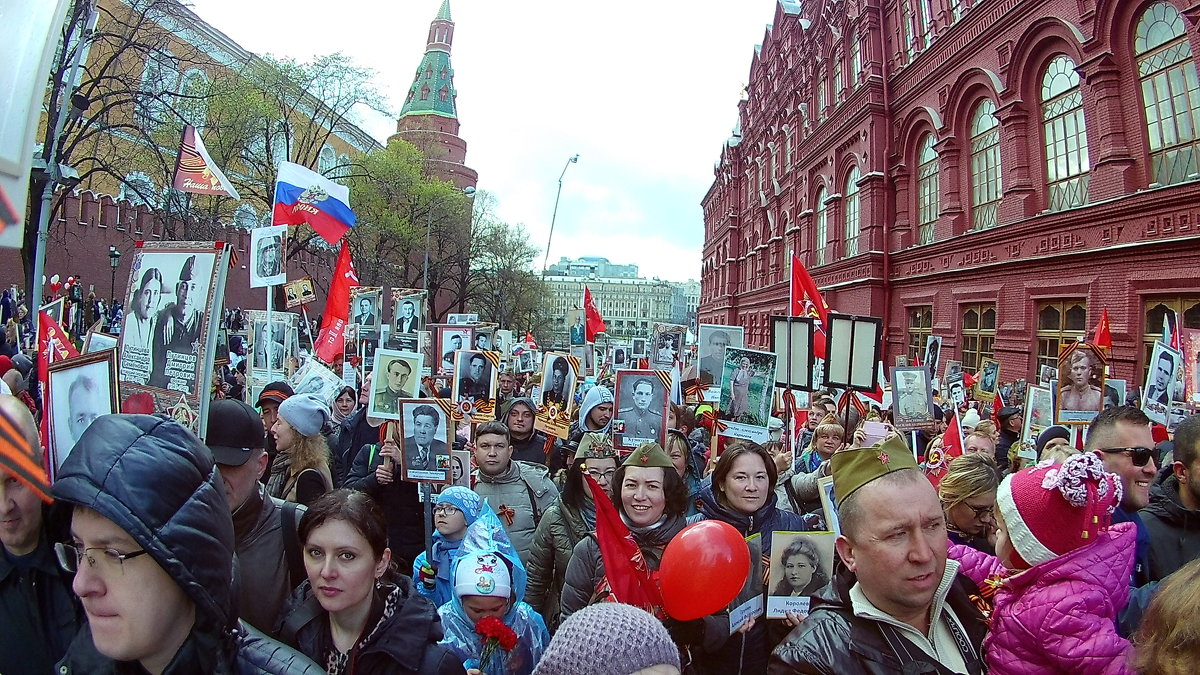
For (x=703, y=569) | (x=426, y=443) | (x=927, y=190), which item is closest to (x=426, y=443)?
(x=426, y=443)

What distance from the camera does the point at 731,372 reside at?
642 cm

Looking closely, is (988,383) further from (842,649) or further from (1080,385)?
(842,649)

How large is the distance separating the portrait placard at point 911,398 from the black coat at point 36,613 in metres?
7.28

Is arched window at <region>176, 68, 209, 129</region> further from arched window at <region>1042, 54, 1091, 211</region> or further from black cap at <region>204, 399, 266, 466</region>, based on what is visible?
arched window at <region>1042, 54, 1091, 211</region>

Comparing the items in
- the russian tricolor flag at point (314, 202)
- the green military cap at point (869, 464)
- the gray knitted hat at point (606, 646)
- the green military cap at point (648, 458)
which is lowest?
the gray knitted hat at point (606, 646)

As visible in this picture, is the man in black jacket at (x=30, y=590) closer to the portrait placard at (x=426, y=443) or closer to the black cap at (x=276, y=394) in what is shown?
the portrait placard at (x=426, y=443)

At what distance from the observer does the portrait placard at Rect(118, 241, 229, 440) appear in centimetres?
307

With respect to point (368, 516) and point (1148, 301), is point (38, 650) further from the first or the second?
point (1148, 301)

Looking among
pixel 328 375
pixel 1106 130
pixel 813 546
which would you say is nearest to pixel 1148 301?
pixel 1106 130

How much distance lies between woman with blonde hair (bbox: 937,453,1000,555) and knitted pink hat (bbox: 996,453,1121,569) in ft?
3.36

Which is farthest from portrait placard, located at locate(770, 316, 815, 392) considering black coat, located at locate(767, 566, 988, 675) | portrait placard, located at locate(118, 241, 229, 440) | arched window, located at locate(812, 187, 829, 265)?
arched window, located at locate(812, 187, 829, 265)

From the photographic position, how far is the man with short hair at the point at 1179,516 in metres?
3.08

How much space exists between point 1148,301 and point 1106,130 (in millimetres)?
3391

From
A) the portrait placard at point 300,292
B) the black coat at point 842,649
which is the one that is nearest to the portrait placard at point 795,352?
the black coat at point 842,649
